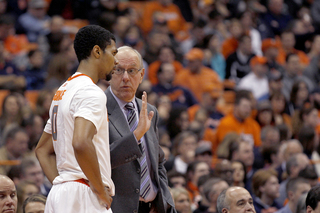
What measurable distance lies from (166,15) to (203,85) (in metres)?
3.49

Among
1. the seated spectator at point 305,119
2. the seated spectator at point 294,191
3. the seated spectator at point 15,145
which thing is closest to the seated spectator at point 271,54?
the seated spectator at point 305,119

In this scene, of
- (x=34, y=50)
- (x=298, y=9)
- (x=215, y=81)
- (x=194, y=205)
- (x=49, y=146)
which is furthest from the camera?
(x=298, y=9)

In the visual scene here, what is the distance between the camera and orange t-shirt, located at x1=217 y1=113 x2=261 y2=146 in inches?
355

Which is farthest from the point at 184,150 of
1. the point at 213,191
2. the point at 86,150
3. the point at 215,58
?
the point at 86,150

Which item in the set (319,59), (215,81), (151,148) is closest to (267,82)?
(215,81)

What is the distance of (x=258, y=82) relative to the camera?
1110cm

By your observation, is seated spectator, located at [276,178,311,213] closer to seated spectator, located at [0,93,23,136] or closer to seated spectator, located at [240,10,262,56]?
seated spectator, located at [0,93,23,136]

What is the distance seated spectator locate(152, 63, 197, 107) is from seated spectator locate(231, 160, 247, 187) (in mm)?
3055

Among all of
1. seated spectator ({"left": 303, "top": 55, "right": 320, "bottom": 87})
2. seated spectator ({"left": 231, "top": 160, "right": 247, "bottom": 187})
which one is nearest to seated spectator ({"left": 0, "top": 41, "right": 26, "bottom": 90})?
seated spectator ({"left": 231, "top": 160, "right": 247, "bottom": 187})

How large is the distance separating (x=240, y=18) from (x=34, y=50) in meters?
5.79

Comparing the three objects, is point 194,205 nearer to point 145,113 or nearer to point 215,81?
point 145,113

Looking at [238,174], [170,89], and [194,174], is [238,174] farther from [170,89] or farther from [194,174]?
[170,89]

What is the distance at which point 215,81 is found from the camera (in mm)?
10859

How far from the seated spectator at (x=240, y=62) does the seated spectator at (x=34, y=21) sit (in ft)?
14.0
